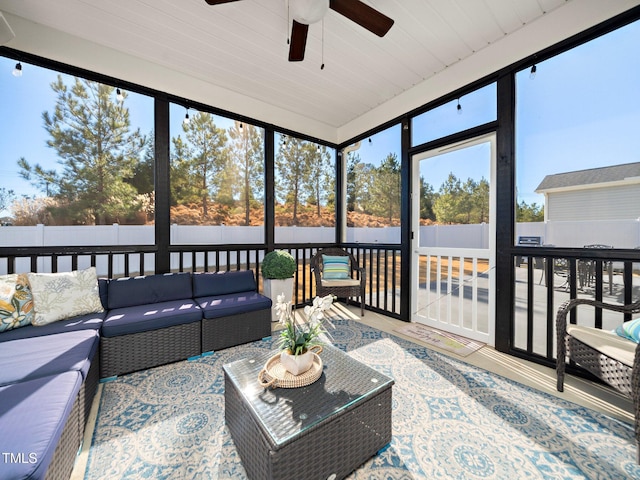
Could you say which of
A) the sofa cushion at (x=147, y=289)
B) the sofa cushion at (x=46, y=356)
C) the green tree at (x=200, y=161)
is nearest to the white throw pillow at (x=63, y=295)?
the sofa cushion at (x=147, y=289)

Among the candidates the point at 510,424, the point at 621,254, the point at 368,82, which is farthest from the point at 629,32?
the point at 510,424

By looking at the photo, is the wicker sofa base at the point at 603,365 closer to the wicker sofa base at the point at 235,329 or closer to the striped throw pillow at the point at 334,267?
the striped throw pillow at the point at 334,267

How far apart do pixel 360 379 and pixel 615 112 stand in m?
2.92

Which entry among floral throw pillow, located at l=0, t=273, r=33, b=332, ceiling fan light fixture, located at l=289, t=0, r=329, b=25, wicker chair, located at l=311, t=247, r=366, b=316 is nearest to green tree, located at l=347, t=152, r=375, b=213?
wicker chair, located at l=311, t=247, r=366, b=316

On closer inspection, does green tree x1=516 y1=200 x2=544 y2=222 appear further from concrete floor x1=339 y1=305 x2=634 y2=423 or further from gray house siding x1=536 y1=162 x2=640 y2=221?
concrete floor x1=339 y1=305 x2=634 y2=423

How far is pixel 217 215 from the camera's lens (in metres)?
3.67

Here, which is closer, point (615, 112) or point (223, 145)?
point (615, 112)

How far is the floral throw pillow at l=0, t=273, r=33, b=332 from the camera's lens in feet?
6.26

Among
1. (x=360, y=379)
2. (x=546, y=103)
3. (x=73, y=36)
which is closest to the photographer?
(x=360, y=379)

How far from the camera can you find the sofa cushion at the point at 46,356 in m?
1.39

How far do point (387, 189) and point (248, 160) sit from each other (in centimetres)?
218

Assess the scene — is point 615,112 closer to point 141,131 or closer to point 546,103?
point 546,103

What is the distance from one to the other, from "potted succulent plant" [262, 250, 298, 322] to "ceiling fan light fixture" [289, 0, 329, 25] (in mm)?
2556

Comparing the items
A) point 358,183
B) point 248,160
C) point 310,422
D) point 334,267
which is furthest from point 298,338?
point 358,183
